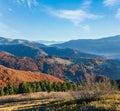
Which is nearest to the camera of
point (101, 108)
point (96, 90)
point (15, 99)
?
point (101, 108)

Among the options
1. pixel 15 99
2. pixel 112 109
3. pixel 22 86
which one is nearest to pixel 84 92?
pixel 112 109

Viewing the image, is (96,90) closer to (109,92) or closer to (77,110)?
(109,92)

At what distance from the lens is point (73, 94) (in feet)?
99.8

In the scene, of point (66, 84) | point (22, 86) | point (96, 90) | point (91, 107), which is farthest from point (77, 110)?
point (66, 84)

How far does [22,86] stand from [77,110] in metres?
91.2

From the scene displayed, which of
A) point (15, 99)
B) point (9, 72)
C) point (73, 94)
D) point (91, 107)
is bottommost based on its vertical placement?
point (9, 72)

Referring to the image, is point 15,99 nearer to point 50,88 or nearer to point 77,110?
point 77,110

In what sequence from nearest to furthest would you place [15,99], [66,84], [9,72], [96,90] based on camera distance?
[96,90] < [15,99] < [66,84] < [9,72]

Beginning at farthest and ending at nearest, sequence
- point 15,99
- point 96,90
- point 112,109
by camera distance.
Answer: point 15,99 → point 96,90 → point 112,109

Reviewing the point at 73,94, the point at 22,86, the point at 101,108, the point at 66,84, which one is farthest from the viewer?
the point at 66,84

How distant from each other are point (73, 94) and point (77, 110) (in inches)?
488

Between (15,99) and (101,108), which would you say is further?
(15,99)

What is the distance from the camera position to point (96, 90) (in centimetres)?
2712

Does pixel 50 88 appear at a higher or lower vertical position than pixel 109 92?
lower
